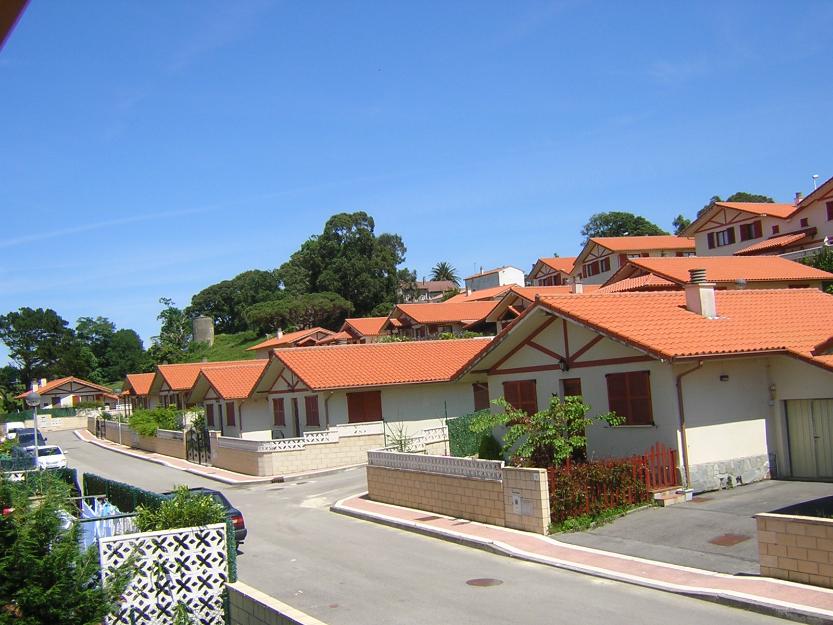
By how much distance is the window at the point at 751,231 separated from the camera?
57.3m

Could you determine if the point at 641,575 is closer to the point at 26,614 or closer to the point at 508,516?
the point at 508,516

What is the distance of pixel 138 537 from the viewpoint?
9.83m

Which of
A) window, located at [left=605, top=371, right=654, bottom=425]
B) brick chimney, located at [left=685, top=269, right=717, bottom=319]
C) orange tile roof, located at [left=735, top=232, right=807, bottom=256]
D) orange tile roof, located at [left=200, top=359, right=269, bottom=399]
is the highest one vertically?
orange tile roof, located at [left=735, top=232, right=807, bottom=256]

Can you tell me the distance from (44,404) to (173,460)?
213 ft

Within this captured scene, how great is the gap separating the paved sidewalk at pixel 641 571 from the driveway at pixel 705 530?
17.3 inches

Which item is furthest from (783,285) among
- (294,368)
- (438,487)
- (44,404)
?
(44,404)

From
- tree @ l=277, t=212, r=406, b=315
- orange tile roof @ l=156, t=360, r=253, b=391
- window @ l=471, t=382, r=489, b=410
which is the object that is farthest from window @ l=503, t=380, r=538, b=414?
tree @ l=277, t=212, r=406, b=315

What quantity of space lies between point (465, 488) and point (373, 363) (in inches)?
704

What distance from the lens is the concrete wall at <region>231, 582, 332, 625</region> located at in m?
7.94

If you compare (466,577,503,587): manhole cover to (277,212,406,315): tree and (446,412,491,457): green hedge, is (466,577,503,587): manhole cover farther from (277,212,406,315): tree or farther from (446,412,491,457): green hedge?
(277,212,406,315): tree

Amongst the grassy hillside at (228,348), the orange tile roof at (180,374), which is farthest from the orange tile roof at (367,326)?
the grassy hillside at (228,348)

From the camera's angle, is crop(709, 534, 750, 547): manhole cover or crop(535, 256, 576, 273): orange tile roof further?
crop(535, 256, 576, 273): orange tile roof

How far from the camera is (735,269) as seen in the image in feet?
138

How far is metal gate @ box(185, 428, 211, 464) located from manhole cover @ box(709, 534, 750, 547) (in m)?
28.0
